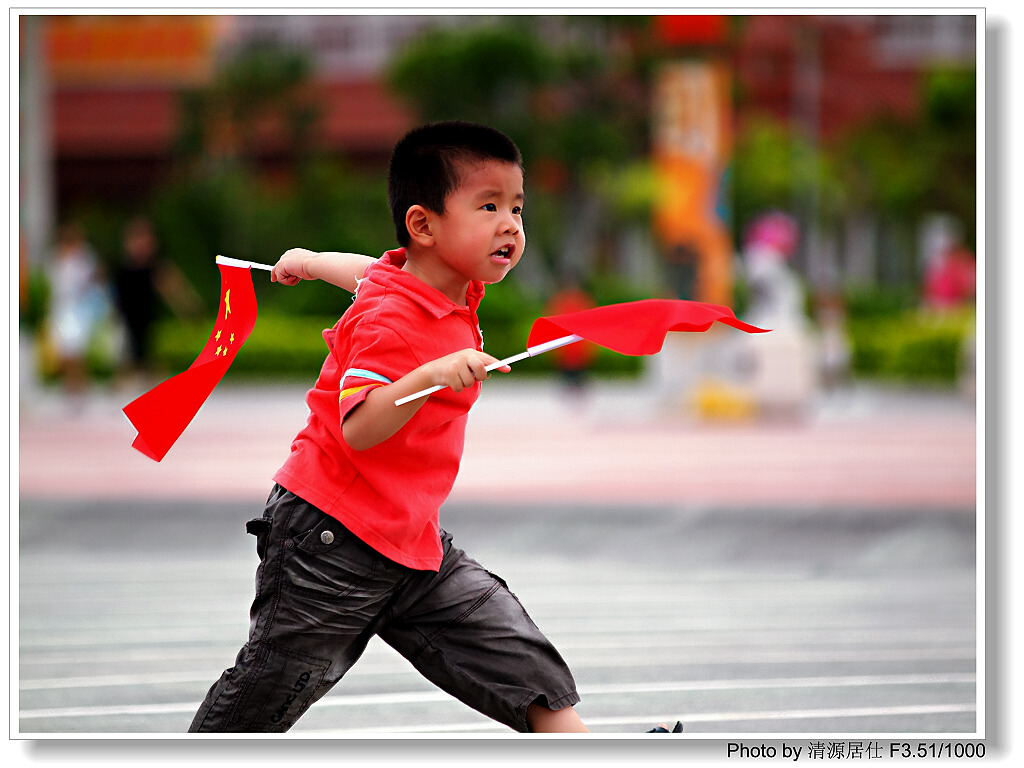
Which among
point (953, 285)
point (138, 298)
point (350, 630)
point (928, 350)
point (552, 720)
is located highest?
point (953, 285)

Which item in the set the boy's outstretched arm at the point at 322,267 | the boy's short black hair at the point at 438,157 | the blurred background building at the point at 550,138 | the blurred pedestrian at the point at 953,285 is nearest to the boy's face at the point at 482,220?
the boy's short black hair at the point at 438,157

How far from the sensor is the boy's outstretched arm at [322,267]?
3.43 m

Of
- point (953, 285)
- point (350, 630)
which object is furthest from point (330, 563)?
point (953, 285)

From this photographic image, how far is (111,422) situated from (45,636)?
308 inches

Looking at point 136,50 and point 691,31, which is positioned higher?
point 136,50

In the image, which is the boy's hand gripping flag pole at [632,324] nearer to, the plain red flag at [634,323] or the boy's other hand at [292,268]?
the plain red flag at [634,323]

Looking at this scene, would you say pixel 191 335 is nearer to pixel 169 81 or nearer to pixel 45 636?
pixel 169 81

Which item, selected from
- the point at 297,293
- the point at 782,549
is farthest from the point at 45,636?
the point at 297,293

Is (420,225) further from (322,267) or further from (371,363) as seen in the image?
(322,267)

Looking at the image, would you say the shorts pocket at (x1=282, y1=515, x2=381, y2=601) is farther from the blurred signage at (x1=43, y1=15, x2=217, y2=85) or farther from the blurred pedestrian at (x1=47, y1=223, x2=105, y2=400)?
the blurred signage at (x1=43, y1=15, x2=217, y2=85)

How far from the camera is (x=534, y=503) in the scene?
8.13 m

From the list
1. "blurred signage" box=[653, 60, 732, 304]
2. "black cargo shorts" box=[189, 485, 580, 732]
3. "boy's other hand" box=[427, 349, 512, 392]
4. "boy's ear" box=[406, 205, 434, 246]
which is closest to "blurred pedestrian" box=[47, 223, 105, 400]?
"blurred signage" box=[653, 60, 732, 304]

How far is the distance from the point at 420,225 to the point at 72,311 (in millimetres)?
12552

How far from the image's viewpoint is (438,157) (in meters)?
3.05
